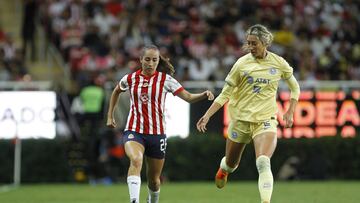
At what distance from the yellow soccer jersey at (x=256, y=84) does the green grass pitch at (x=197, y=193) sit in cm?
328

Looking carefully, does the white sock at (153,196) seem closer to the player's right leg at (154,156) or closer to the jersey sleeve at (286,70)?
the player's right leg at (154,156)

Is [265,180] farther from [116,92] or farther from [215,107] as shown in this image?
[116,92]

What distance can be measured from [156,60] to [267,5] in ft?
52.5

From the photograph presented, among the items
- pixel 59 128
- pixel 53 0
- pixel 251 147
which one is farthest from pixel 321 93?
pixel 53 0

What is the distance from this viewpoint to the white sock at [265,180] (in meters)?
12.3

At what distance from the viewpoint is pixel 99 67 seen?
1000 inches

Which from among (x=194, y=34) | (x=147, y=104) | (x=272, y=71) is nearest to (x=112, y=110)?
(x=147, y=104)

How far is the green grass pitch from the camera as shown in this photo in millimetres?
17156

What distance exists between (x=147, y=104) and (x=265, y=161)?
1.71 metres

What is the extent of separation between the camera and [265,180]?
1246 centimetres

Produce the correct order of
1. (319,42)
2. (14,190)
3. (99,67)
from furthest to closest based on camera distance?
(319,42) < (99,67) < (14,190)

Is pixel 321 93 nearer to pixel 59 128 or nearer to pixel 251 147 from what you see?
pixel 251 147

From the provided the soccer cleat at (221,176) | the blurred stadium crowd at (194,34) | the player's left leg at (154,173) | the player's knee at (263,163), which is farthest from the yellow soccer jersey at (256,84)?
the blurred stadium crowd at (194,34)

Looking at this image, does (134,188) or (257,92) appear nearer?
(134,188)
